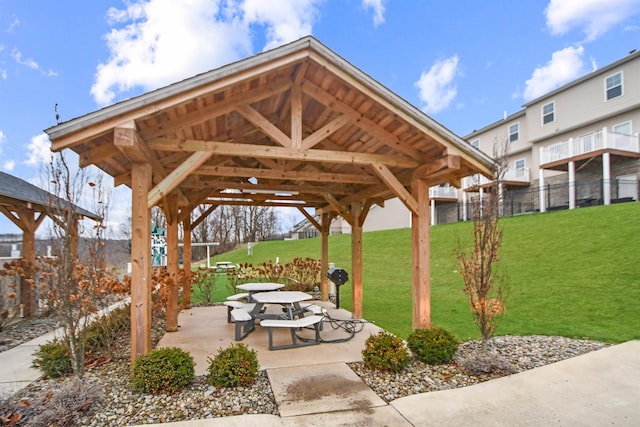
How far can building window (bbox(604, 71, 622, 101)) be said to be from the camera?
16281mm

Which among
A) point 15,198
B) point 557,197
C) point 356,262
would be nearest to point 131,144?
point 356,262

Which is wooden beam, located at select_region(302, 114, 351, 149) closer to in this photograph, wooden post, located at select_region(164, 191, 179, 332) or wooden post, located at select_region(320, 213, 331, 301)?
wooden post, located at select_region(164, 191, 179, 332)

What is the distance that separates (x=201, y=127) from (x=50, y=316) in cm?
667

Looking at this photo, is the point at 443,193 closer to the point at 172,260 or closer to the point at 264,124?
the point at 172,260

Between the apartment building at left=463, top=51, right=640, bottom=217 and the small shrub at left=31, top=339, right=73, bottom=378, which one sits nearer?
the small shrub at left=31, top=339, right=73, bottom=378

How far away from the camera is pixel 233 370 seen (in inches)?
161

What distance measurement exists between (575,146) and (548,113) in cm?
375

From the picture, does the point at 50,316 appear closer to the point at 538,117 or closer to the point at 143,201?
the point at 143,201

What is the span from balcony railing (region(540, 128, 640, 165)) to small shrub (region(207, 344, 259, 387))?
18.1m

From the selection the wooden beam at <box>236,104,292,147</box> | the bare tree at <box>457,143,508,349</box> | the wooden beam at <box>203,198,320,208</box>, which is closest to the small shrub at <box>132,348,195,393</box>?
the wooden beam at <box>236,104,292,147</box>

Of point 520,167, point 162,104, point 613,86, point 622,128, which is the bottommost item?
point 162,104

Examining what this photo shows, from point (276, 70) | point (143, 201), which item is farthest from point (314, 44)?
point (143, 201)

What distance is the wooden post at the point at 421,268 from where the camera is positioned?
555cm

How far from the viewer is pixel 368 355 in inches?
183
